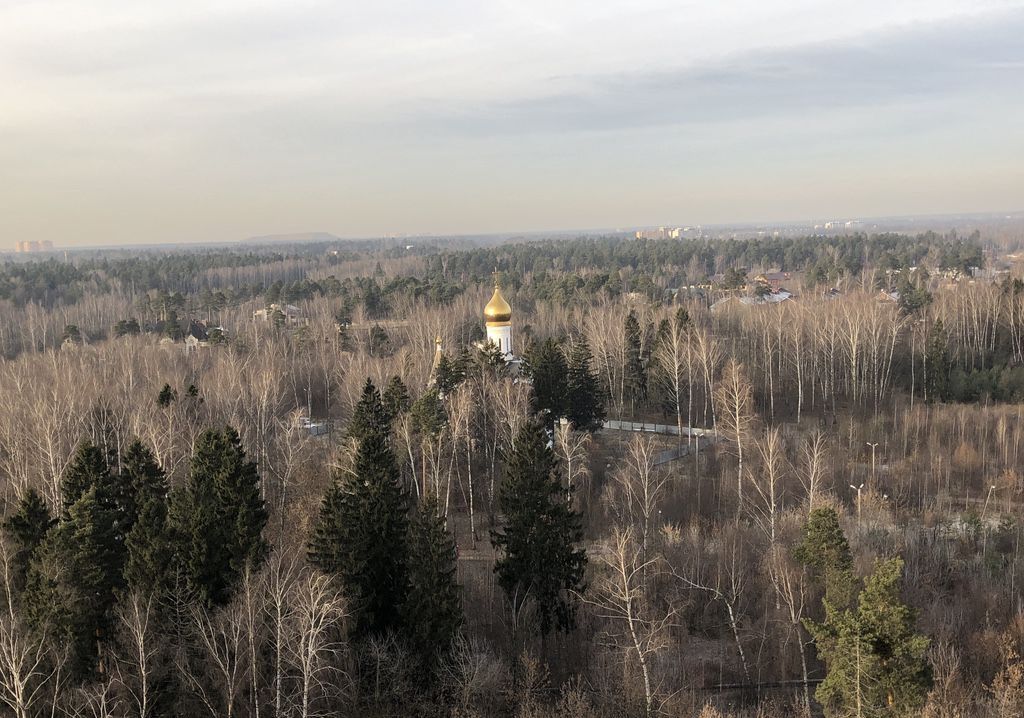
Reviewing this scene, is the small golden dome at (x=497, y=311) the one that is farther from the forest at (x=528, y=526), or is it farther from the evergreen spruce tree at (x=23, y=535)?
the evergreen spruce tree at (x=23, y=535)

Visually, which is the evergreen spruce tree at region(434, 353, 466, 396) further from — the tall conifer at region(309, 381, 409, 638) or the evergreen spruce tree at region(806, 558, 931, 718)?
the evergreen spruce tree at region(806, 558, 931, 718)

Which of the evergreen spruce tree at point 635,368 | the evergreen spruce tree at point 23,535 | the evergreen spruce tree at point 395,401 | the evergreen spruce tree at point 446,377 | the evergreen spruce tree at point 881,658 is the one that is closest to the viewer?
the evergreen spruce tree at point 881,658

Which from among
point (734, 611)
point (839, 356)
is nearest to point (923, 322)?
point (839, 356)

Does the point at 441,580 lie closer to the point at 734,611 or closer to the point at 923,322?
the point at 734,611

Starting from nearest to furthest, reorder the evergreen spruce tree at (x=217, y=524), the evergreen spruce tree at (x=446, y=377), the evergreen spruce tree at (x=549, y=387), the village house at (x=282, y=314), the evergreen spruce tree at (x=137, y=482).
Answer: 1. the evergreen spruce tree at (x=217, y=524)
2. the evergreen spruce tree at (x=137, y=482)
3. the evergreen spruce tree at (x=446, y=377)
4. the evergreen spruce tree at (x=549, y=387)
5. the village house at (x=282, y=314)

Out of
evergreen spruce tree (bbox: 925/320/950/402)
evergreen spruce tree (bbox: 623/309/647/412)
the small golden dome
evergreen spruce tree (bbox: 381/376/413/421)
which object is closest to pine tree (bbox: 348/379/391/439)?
evergreen spruce tree (bbox: 381/376/413/421)

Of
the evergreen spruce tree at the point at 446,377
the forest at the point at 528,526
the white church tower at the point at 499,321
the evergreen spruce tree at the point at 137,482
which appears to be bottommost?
the forest at the point at 528,526

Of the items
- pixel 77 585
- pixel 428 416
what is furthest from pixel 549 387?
pixel 77 585

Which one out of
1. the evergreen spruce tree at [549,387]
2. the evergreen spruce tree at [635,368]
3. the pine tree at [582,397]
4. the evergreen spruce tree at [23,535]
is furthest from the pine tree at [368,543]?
the evergreen spruce tree at [635,368]
